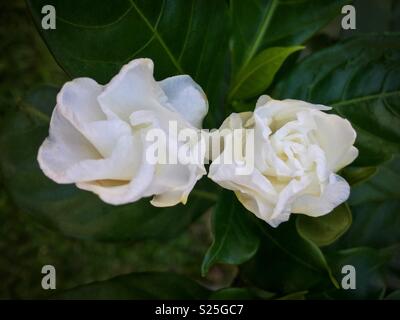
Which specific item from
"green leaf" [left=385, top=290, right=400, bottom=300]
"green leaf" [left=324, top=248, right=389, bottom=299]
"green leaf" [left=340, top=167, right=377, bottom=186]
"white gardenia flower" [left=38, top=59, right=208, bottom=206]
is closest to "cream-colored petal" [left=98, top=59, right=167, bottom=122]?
"white gardenia flower" [left=38, top=59, right=208, bottom=206]

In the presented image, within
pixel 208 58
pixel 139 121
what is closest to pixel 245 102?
pixel 208 58

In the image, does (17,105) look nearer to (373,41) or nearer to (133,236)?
(133,236)

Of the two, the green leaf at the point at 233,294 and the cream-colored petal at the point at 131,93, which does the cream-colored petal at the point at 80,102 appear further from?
the green leaf at the point at 233,294

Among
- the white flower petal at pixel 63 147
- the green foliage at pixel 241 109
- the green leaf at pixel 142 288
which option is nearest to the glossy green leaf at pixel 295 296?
the green foliage at pixel 241 109

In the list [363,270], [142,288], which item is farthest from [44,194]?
[363,270]

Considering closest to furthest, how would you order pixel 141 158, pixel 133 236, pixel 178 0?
pixel 141 158 → pixel 178 0 → pixel 133 236

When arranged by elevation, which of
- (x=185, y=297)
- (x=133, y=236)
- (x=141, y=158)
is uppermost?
(x=141, y=158)

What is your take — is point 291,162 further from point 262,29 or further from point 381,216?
point 381,216

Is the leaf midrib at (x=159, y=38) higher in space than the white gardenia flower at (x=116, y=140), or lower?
higher
